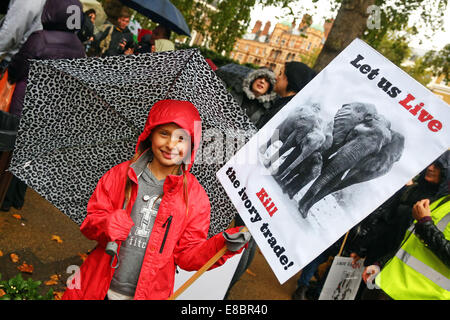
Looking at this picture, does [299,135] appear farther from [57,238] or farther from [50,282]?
[57,238]

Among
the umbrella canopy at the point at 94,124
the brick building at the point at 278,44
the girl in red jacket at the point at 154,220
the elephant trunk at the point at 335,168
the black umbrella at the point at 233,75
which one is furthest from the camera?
the brick building at the point at 278,44

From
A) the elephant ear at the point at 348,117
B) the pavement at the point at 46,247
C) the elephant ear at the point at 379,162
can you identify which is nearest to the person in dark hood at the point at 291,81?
the elephant ear at the point at 348,117

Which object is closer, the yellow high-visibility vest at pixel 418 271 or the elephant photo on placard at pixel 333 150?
the elephant photo on placard at pixel 333 150

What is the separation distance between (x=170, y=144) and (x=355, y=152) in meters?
0.99

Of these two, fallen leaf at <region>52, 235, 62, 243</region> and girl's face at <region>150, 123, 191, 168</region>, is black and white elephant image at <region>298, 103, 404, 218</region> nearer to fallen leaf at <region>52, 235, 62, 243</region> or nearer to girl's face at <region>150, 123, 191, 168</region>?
girl's face at <region>150, 123, 191, 168</region>

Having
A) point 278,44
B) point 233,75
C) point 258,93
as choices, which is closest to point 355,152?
point 258,93

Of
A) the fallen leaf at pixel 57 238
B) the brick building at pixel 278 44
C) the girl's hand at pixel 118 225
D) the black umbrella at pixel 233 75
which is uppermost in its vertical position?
the black umbrella at pixel 233 75

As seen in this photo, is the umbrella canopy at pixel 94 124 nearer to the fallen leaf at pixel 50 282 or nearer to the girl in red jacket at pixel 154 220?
the girl in red jacket at pixel 154 220

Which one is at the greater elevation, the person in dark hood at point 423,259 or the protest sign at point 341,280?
the person in dark hood at point 423,259

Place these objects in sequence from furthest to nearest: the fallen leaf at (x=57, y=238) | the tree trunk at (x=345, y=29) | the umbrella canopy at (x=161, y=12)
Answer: the umbrella canopy at (x=161, y=12) < the tree trunk at (x=345, y=29) < the fallen leaf at (x=57, y=238)

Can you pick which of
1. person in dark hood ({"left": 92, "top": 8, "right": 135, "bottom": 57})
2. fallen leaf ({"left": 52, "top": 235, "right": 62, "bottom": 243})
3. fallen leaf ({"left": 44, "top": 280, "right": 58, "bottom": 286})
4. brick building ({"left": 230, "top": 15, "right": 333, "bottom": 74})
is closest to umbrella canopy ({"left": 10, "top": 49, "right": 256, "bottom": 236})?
fallen leaf ({"left": 44, "top": 280, "right": 58, "bottom": 286})

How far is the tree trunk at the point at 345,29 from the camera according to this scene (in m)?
6.54
